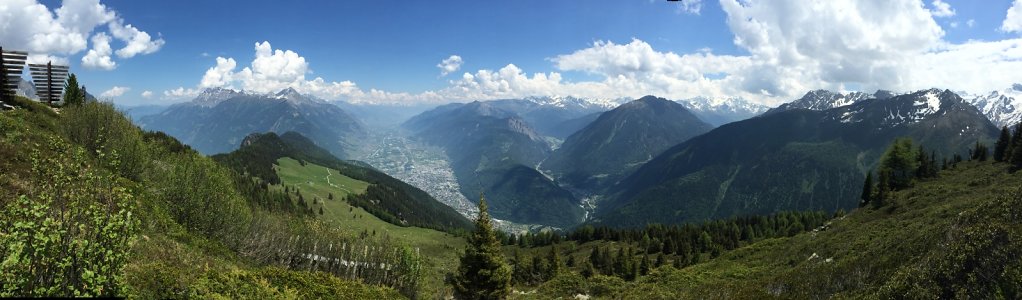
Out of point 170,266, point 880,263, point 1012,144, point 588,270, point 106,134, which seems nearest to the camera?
point 170,266

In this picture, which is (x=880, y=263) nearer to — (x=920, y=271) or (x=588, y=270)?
(x=920, y=271)

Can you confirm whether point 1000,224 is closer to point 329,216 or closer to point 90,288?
point 90,288

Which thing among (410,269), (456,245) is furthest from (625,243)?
(410,269)

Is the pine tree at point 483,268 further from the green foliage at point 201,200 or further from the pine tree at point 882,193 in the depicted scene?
the pine tree at point 882,193

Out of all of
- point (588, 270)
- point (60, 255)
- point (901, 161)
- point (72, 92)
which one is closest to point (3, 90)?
point (72, 92)

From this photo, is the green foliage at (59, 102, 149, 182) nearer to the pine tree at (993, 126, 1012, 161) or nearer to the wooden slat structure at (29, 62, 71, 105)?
the wooden slat structure at (29, 62, 71, 105)

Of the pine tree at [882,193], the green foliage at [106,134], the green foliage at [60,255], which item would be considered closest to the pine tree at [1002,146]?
the pine tree at [882,193]
